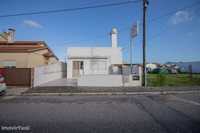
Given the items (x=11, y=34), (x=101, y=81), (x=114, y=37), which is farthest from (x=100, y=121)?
(x=11, y=34)

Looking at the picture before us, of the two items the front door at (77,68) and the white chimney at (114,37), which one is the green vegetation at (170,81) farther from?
the white chimney at (114,37)

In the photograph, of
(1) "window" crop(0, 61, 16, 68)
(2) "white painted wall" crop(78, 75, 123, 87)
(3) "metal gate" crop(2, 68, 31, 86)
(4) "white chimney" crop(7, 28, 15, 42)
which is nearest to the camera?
(3) "metal gate" crop(2, 68, 31, 86)

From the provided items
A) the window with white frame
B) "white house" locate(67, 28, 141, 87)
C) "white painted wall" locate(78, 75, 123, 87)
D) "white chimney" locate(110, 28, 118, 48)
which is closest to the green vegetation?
"white painted wall" locate(78, 75, 123, 87)

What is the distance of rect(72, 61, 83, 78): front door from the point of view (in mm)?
18484

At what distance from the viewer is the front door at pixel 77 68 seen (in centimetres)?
1848

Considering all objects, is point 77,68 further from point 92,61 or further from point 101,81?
point 101,81

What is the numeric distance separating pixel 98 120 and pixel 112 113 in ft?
2.91

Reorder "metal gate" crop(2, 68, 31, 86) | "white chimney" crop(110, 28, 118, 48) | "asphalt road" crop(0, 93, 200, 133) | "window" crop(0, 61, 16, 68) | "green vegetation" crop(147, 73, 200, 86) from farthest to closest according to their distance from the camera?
1. "white chimney" crop(110, 28, 118, 48)
2. "window" crop(0, 61, 16, 68)
3. "green vegetation" crop(147, 73, 200, 86)
4. "metal gate" crop(2, 68, 31, 86)
5. "asphalt road" crop(0, 93, 200, 133)

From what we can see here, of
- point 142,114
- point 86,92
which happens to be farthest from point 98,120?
point 86,92

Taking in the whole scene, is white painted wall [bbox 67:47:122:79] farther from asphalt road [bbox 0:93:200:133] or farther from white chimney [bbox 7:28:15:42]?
asphalt road [bbox 0:93:200:133]

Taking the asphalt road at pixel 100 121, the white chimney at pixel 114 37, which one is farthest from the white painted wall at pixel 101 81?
the white chimney at pixel 114 37

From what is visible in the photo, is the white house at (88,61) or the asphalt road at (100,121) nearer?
the asphalt road at (100,121)

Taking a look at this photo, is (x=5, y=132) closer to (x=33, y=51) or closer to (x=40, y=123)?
(x=40, y=123)

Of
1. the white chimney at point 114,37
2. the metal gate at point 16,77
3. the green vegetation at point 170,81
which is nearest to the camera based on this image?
the metal gate at point 16,77
